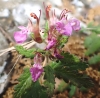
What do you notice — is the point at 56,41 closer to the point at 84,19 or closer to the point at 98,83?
the point at 98,83

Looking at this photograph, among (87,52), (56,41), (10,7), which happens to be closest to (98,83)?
(87,52)

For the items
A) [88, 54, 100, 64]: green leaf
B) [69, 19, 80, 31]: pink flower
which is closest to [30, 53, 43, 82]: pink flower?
[69, 19, 80, 31]: pink flower

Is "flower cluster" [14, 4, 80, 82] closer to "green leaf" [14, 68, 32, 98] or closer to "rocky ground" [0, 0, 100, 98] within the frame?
"green leaf" [14, 68, 32, 98]

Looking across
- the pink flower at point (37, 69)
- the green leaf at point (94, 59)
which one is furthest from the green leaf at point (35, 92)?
the green leaf at point (94, 59)

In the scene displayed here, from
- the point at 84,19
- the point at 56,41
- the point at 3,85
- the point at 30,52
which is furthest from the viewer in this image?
the point at 84,19

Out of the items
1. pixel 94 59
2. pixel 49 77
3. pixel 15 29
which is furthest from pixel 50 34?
pixel 15 29

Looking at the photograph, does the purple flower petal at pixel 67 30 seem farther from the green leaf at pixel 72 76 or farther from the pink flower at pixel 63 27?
the green leaf at pixel 72 76
